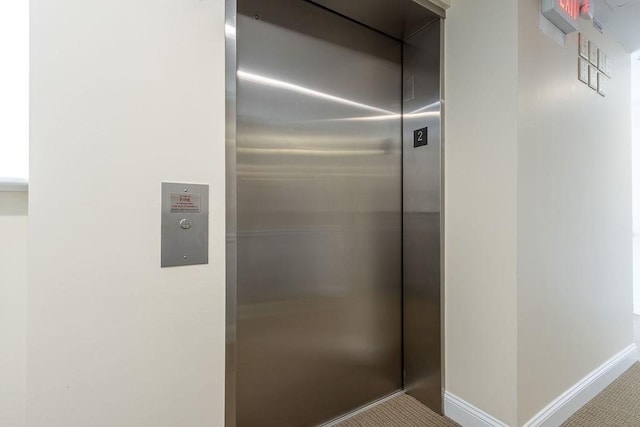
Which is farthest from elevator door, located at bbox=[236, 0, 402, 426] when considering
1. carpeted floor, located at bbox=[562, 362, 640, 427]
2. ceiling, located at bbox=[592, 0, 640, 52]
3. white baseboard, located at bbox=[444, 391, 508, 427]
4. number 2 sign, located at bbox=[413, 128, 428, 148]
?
ceiling, located at bbox=[592, 0, 640, 52]

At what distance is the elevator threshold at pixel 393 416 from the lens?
1616 millimetres

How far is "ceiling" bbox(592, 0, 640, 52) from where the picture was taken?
1704mm

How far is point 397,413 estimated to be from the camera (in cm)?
170

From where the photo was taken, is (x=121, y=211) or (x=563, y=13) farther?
(x=563, y=13)

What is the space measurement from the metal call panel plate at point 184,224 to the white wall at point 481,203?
1.33 m

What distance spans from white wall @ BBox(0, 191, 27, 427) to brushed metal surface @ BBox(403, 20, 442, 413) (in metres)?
1.73

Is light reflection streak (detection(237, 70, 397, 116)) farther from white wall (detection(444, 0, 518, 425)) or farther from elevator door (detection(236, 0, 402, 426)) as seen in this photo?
white wall (detection(444, 0, 518, 425))

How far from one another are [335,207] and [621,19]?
7.18ft

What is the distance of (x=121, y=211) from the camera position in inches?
33.7

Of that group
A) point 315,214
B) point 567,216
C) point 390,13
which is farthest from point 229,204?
point 567,216

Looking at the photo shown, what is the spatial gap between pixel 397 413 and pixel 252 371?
0.92m

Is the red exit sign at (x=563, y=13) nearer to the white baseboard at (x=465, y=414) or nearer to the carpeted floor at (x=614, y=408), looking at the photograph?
the white baseboard at (x=465, y=414)

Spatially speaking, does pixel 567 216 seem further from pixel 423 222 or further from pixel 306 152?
pixel 306 152

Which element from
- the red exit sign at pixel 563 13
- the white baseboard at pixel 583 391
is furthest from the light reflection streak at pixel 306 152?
the white baseboard at pixel 583 391
